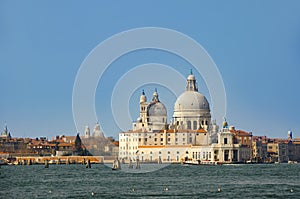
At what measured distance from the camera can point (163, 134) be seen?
4702 inches

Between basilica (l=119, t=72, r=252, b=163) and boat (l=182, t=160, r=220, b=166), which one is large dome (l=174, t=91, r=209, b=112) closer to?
basilica (l=119, t=72, r=252, b=163)

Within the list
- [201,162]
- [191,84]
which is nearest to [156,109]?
[191,84]

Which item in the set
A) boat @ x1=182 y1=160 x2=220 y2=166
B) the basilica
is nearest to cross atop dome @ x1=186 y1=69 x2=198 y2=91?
the basilica

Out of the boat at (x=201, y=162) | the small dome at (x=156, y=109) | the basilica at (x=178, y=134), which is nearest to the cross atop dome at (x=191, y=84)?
the basilica at (x=178, y=134)

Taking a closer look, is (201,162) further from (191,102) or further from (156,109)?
(156,109)

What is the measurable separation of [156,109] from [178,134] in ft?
28.5

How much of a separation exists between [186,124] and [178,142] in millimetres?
3258

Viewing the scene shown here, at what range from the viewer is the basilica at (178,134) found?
4515 inches

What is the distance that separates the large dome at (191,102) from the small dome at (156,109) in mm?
5303

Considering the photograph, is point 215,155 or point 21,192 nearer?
point 21,192

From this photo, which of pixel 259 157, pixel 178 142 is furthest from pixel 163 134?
pixel 259 157

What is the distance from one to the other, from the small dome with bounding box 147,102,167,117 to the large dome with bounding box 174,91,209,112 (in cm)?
530

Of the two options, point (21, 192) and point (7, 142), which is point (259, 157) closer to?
point (7, 142)

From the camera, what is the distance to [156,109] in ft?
412
